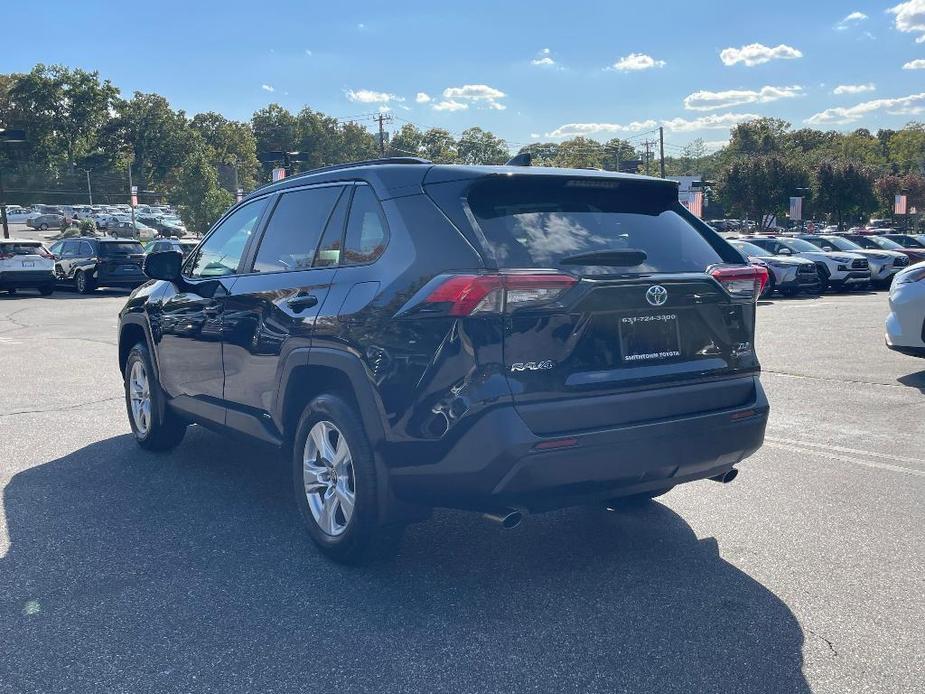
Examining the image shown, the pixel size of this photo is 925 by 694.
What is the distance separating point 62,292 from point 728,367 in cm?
2595

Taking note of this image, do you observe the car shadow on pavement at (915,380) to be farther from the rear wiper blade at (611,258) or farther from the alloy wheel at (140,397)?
the alloy wheel at (140,397)

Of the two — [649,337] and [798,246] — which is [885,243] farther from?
[649,337]

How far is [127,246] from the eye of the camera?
2525cm

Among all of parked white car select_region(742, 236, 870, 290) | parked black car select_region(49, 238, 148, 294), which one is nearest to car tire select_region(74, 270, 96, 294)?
parked black car select_region(49, 238, 148, 294)

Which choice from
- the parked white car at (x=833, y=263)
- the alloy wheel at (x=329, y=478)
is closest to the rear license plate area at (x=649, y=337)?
the alloy wheel at (x=329, y=478)

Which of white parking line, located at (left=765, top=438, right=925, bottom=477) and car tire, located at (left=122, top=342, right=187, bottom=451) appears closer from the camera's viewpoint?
white parking line, located at (left=765, top=438, right=925, bottom=477)

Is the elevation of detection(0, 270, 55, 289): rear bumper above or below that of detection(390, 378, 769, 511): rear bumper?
above

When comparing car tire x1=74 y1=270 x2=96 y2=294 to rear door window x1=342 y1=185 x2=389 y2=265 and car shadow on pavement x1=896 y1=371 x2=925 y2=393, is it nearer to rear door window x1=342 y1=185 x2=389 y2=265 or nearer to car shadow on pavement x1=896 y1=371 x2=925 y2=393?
car shadow on pavement x1=896 y1=371 x2=925 y2=393

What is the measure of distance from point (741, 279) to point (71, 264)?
24734mm

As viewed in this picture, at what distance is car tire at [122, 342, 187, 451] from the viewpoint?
628 centimetres

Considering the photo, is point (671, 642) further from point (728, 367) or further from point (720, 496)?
point (720, 496)

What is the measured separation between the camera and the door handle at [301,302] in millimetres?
4355

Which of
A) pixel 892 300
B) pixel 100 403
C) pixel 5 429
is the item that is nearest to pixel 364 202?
pixel 5 429

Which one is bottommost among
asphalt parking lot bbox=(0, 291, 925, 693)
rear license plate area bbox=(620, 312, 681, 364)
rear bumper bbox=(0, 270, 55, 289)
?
asphalt parking lot bbox=(0, 291, 925, 693)
